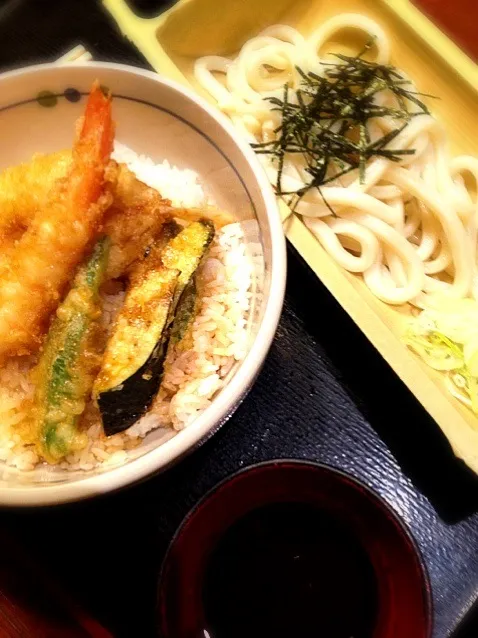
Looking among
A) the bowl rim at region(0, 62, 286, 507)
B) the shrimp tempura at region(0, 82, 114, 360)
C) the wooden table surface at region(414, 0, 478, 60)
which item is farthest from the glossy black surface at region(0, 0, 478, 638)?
the wooden table surface at region(414, 0, 478, 60)

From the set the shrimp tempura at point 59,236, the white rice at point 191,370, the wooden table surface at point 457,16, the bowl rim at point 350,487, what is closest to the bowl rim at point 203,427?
the white rice at point 191,370

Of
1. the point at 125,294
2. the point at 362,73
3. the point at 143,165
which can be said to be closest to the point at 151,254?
the point at 125,294

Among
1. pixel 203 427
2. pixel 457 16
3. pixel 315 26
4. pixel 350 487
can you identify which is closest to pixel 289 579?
pixel 350 487

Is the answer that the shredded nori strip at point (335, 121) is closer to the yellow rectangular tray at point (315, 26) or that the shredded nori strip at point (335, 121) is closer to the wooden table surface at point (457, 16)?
the yellow rectangular tray at point (315, 26)

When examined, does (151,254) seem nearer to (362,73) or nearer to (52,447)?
(52,447)

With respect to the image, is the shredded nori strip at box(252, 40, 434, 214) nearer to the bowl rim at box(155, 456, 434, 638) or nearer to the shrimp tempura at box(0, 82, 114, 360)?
the shrimp tempura at box(0, 82, 114, 360)
